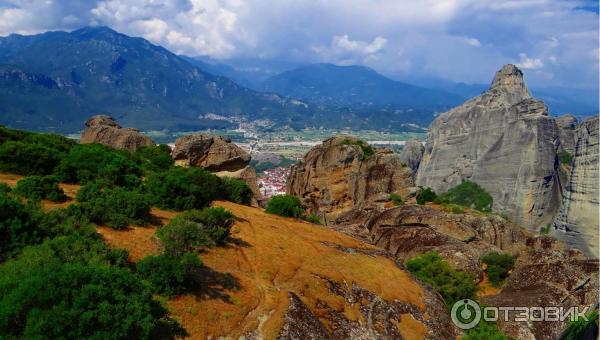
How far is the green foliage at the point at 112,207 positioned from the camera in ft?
56.7

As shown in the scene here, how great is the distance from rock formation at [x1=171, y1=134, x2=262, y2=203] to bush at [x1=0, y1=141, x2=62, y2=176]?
17571 mm

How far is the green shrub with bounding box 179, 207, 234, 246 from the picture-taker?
61.0 feet

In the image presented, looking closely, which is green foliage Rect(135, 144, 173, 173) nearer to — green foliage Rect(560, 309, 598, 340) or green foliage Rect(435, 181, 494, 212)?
green foliage Rect(560, 309, 598, 340)

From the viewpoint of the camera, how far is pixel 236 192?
106 ft

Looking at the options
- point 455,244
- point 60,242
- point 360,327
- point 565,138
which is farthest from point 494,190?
point 60,242

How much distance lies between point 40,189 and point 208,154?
24176 millimetres

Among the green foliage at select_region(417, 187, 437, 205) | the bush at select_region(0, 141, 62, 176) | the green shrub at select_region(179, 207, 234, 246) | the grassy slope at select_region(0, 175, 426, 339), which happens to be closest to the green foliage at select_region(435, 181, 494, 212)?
the green foliage at select_region(417, 187, 437, 205)

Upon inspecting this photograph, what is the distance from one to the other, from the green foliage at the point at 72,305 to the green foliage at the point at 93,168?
1388cm

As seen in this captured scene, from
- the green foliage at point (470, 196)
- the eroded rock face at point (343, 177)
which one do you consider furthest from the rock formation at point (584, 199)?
the eroded rock face at point (343, 177)

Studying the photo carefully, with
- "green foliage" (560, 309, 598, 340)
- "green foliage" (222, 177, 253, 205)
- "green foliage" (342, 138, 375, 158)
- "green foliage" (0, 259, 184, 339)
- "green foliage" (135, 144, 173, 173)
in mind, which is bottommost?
"green foliage" (560, 309, 598, 340)

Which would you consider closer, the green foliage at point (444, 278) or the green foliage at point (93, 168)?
the green foliage at point (444, 278)

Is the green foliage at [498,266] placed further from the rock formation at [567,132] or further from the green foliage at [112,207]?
the rock formation at [567,132]

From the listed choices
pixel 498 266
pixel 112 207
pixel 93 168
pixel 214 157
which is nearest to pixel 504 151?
pixel 498 266

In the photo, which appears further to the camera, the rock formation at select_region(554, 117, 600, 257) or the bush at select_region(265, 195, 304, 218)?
the rock formation at select_region(554, 117, 600, 257)
